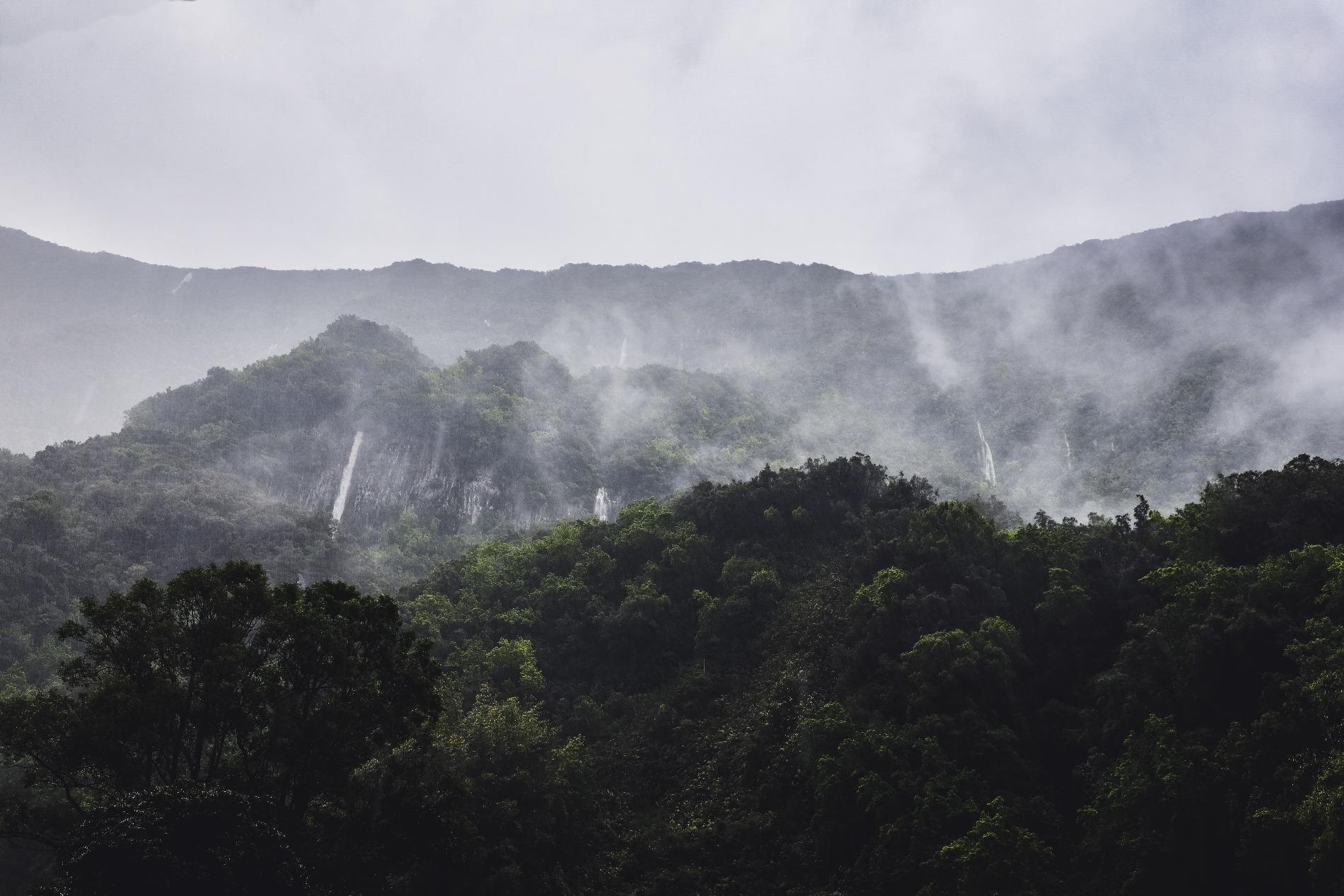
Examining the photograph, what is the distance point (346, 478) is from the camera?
214 feet

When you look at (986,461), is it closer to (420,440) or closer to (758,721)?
(420,440)

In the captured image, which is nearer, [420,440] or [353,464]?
[353,464]

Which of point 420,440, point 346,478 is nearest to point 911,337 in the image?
point 420,440

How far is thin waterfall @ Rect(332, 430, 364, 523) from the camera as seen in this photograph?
209 ft

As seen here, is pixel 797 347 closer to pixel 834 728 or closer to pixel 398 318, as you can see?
pixel 398 318

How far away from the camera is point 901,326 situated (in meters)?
103

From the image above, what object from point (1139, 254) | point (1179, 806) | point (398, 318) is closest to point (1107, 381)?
point (1139, 254)

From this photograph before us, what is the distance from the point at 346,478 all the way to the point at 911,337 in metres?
62.5

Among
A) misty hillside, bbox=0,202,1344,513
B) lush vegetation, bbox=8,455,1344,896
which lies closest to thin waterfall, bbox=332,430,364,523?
misty hillside, bbox=0,202,1344,513

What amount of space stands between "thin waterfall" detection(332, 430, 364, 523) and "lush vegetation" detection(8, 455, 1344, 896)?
30.7 meters

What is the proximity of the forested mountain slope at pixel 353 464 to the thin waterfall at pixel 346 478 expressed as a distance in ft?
0.55

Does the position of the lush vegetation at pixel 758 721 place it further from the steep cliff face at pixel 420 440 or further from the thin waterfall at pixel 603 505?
the thin waterfall at pixel 603 505

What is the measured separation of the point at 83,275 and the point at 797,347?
11128 centimetres

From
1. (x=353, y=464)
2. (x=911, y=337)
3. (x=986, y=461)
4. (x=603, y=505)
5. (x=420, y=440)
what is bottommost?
(x=603, y=505)
